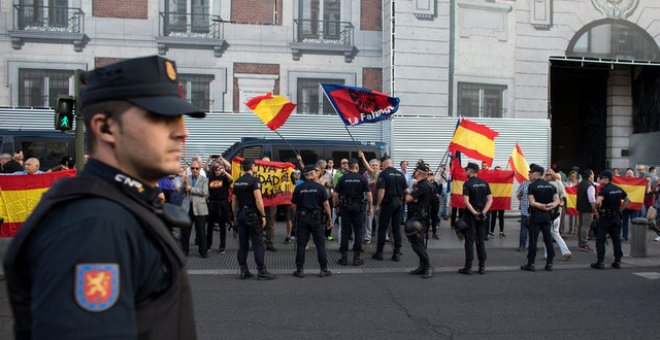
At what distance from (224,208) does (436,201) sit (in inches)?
209

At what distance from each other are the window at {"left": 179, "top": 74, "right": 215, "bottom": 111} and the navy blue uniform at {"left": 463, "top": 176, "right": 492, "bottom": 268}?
11517 millimetres

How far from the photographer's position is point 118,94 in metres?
1.57

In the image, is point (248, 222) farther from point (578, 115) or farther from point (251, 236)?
point (578, 115)

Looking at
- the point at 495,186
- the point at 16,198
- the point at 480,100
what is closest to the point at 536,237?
the point at 495,186

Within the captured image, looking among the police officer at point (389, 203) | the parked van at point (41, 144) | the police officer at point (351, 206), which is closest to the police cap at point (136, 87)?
the police officer at point (351, 206)

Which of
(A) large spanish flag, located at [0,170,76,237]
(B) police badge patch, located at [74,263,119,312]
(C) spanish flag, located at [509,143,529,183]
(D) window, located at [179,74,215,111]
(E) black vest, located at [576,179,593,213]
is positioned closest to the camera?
(B) police badge patch, located at [74,263,119,312]

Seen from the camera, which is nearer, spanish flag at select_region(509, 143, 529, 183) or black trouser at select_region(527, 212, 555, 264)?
black trouser at select_region(527, 212, 555, 264)

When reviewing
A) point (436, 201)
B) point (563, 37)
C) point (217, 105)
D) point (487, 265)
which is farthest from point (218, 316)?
point (563, 37)

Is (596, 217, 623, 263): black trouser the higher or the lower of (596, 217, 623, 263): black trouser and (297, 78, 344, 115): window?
the lower

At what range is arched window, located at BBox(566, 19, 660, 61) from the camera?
19719 millimetres

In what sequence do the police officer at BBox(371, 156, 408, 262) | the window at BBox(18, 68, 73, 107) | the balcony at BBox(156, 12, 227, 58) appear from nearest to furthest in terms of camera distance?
the police officer at BBox(371, 156, 408, 262)
the window at BBox(18, 68, 73, 107)
the balcony at BBox(156, 12, 227, 58)

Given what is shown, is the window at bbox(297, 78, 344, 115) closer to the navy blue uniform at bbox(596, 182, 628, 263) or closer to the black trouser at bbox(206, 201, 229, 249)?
the black trouser at bbox(206, 201, 229, 249)

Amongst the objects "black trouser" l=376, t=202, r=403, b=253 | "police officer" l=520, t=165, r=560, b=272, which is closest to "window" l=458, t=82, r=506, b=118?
"black trouser" l=376, t=202, r=403, b=253

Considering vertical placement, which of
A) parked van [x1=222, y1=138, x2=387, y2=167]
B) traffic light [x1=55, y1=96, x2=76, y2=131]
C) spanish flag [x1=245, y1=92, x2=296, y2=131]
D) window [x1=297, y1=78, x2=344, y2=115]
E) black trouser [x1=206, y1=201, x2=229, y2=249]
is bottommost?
black trouser [x1=206, y1=201, x2=229, y2=249]
